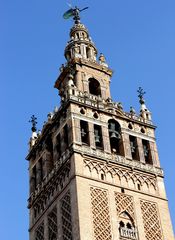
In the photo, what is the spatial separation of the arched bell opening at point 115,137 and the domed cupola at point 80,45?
25.3ft

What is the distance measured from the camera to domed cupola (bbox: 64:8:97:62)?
56906 mm

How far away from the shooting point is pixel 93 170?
46.2 meters

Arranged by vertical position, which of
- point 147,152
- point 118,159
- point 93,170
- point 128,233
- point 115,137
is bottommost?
point 128,233

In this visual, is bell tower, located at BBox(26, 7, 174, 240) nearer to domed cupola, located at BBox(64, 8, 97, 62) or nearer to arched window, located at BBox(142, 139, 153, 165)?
arched window, located at BBox(142, 139, 153, 165)

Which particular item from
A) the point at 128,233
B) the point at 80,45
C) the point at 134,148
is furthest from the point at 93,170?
the point at 80,45

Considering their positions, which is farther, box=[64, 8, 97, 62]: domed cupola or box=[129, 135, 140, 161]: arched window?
box=[64, 8, 97, 62]: domed cupola

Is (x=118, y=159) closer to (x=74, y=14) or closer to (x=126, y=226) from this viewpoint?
(x=126, y=226)

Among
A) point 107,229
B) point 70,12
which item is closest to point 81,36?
point 70,12

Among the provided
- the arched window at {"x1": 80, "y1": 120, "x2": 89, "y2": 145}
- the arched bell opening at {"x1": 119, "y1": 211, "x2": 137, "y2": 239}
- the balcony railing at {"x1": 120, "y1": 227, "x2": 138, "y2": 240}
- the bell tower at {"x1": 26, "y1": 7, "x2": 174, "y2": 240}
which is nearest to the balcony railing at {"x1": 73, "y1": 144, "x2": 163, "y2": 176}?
the bell tower at {"x1": 26, "y1": 7, "x2": 174, "y2": 240}

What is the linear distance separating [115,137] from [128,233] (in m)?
7.97

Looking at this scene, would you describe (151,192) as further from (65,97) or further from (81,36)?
(81,36)

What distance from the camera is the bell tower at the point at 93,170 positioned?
44.2 m

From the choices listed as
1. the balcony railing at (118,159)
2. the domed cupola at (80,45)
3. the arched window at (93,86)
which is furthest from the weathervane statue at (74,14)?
the balcony railing at (118,159)

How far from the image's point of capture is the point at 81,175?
4512cm
